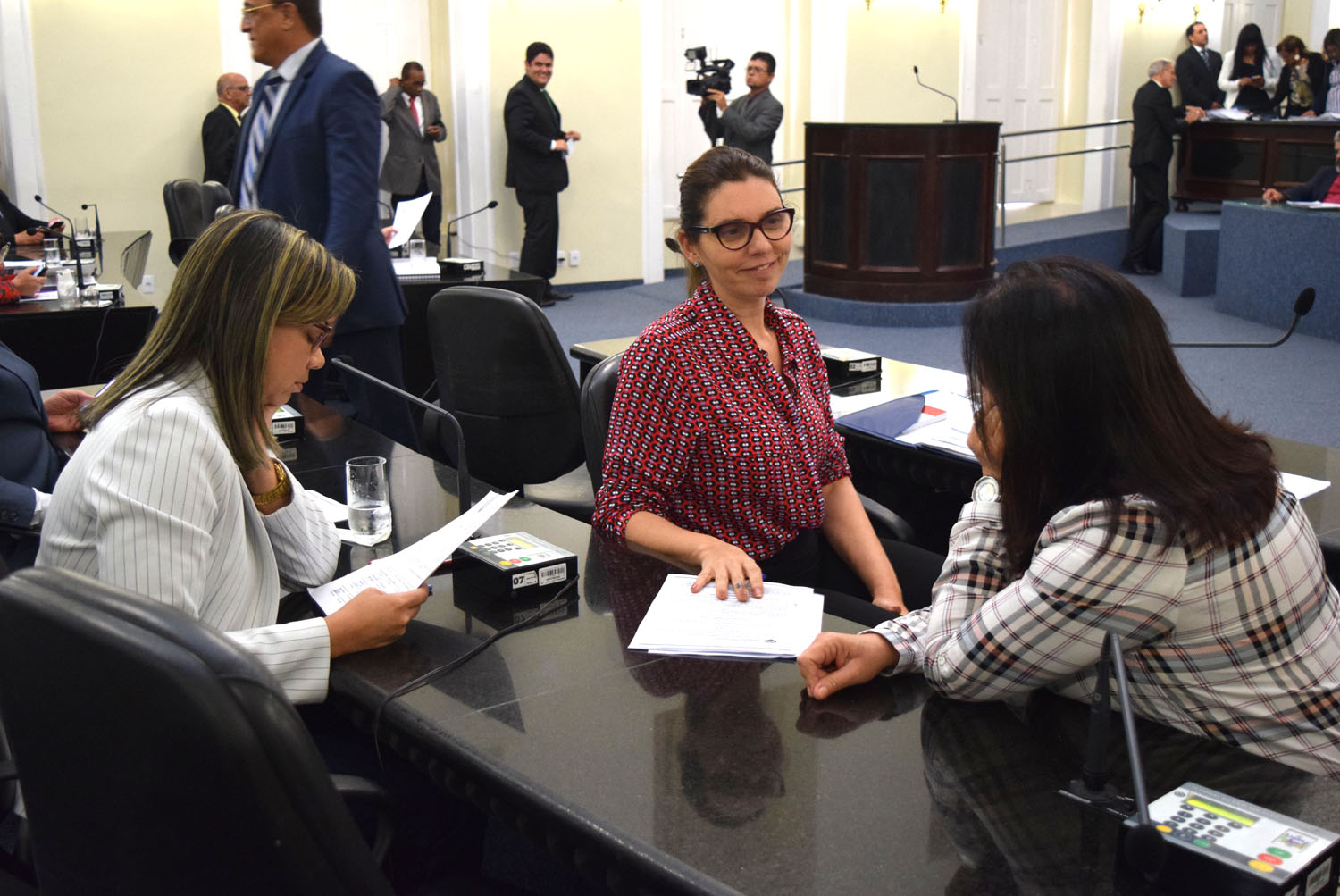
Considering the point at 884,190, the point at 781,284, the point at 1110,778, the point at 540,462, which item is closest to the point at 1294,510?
the point at 1110,778

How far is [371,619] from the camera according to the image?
5.09ft

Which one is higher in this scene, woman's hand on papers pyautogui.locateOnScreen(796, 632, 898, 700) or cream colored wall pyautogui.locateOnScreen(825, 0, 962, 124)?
cream colored wall pyautogui.locateOnScreen(825, 0, 962, 124)

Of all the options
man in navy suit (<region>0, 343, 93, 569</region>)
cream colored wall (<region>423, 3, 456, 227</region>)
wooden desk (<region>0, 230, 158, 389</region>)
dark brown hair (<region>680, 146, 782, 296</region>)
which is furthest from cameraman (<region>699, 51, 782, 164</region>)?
man in navy suit (<region>0, 343, 93, 569</region>)

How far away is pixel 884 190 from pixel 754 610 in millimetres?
6017

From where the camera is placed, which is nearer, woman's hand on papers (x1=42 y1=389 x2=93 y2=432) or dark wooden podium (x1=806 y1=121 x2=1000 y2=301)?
woman's hand on papers (x1=42 y1=389 x2=93 y2=432)

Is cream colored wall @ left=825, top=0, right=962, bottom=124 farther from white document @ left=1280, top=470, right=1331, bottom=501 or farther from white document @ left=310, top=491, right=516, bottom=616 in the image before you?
white document @ left=310, top=491, right=516, bottom=616

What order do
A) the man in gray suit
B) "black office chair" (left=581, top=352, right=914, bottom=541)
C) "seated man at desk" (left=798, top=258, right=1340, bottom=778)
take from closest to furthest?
"seated man at desk" (left=798, top=258, right=1340, bottom=778), "black office chair" (left=581, top=352, right=914, bottom=541), the man in gray suit

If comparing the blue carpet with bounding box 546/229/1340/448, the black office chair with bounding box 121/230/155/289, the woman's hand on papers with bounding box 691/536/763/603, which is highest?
the black office chair with bounding box 121/230/155/289

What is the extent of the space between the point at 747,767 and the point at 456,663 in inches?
17.0

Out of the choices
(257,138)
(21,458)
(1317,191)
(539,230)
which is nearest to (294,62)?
(257,138)

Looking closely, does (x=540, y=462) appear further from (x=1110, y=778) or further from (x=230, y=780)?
(x=230, y=780)

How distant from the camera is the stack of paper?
1.53 metres

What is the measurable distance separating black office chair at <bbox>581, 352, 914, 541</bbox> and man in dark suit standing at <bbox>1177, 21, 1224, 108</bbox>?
9.33m

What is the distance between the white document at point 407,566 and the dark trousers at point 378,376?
1.48 meters
